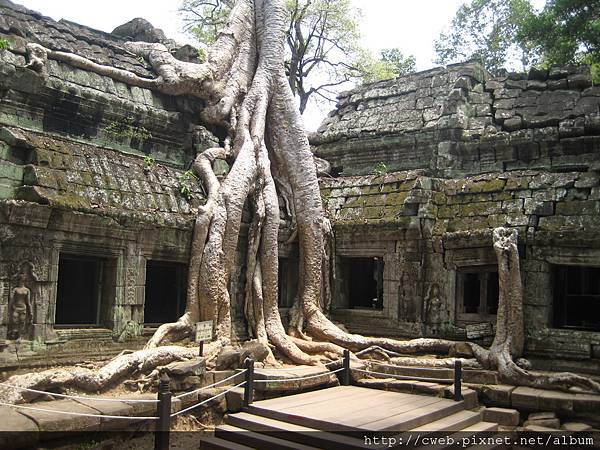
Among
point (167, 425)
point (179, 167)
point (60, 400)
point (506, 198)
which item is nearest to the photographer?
point (167, 425)

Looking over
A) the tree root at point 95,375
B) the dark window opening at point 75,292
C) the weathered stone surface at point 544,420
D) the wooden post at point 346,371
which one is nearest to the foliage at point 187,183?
the dark window opening at point 75,292

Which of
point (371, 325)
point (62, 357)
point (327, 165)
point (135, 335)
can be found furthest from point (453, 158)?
point (62, 357)

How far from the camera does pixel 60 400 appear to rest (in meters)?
6.04

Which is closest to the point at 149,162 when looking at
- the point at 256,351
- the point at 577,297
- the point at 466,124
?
the point at 256,351

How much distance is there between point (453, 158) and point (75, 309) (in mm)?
6683

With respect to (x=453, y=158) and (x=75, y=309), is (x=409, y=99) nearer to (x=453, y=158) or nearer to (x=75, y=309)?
(x=453, y=158)

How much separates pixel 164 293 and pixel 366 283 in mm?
4304

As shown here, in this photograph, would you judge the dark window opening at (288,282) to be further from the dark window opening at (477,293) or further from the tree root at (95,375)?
the tree root at (95,375)

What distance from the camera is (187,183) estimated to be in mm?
8977

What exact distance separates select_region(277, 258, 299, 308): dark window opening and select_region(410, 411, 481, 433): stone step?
3.97m

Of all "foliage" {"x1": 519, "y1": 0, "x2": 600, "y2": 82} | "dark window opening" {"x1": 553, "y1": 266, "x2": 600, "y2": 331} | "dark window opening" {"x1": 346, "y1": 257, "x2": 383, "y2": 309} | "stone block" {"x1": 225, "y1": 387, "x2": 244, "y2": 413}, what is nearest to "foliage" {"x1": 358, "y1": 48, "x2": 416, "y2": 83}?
"foliage" {"x1": 519, "y1": 0, "x2": 600, "y2": 82}

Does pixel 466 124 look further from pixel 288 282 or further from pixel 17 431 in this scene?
pixel 17 431

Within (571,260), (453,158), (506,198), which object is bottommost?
(571,260)

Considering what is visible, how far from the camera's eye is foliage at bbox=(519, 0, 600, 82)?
12.1 metres
